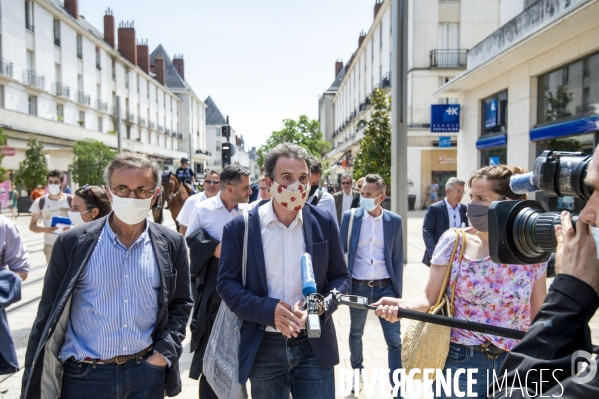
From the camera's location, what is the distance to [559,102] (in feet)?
41.5

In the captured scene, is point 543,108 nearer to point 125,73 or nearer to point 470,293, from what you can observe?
point 470,293

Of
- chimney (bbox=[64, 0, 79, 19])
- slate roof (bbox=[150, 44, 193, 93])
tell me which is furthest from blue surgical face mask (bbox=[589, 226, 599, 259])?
slate roof (bbox=[150, 44, 193, 93])

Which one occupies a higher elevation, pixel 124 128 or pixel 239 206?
pixel 124 128

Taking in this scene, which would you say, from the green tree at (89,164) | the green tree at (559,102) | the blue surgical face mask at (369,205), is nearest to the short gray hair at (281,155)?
the blue surgical face mask at (369,205)

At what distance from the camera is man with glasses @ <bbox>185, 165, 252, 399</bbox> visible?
3971 mm

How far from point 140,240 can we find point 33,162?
27.8 m

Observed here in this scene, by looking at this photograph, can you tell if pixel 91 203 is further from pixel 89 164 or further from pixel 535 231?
pixel 89 164

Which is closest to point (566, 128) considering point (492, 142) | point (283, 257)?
point (492, 142)

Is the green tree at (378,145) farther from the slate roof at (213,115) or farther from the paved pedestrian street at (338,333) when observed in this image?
the slate roof at (213,115)

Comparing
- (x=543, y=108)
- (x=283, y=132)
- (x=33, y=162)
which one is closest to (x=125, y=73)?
(x=283, y=132)

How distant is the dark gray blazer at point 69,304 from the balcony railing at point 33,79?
35.2 m

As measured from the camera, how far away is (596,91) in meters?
10.9

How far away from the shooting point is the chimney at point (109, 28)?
50844 mm

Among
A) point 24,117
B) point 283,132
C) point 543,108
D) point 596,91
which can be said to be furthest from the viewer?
point 283,132
